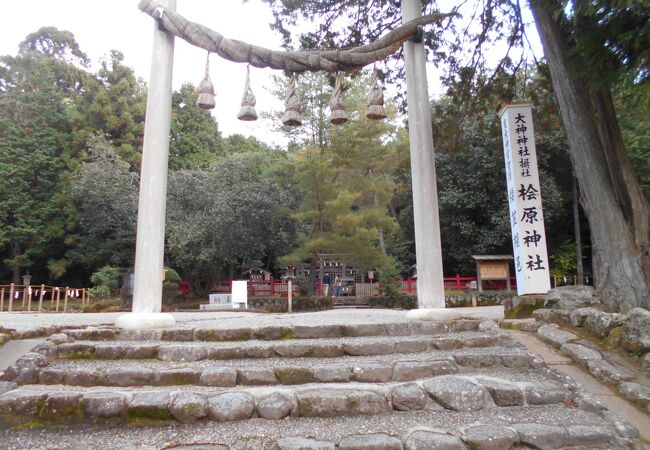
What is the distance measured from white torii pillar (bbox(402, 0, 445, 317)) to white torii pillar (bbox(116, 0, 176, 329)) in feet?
10.0

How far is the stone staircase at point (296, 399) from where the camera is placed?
2305 mm

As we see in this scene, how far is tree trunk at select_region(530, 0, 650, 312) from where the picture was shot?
379cm

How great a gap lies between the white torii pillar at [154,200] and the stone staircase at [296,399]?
97 centimetres

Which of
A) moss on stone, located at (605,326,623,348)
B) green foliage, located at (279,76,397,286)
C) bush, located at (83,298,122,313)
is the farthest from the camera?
green foliage, located at (279,76,397,286)

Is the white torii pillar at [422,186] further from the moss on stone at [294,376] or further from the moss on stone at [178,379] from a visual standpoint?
the moss on stone at [178,379]

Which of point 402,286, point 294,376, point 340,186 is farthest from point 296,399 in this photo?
point 402,286

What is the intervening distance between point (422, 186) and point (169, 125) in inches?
131

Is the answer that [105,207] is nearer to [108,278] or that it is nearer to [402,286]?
[108,278]

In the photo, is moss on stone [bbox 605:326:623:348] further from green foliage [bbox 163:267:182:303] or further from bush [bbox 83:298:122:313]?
green foliage [bbox 163:267:182:303]

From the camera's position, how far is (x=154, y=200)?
4.70m

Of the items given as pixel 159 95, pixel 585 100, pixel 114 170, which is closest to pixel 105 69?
pixel 114 170

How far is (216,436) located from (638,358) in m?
3.15

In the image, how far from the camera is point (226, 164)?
62.3ft

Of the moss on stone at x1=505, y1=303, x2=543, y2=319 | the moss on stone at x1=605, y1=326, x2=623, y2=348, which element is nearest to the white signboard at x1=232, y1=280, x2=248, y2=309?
the moss on stone at x1=505, y1=303, x2=543, y2=319
